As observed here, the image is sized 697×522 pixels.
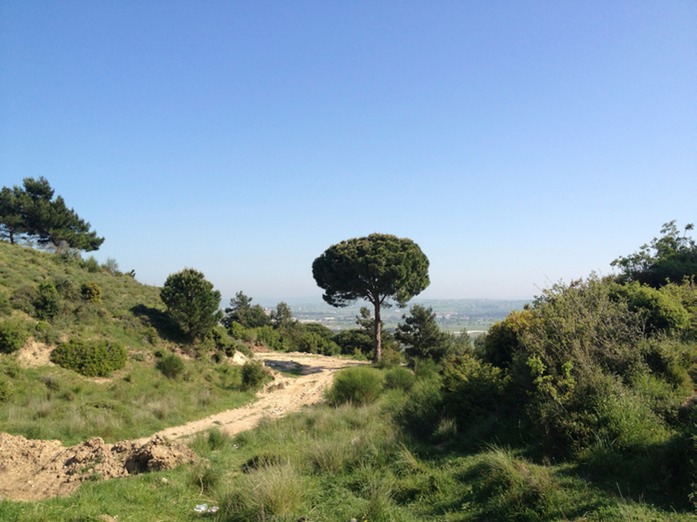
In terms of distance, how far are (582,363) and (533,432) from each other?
1.51 metres

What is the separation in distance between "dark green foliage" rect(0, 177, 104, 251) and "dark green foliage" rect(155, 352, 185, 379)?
22.3 meters

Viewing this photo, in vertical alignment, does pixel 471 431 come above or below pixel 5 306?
below

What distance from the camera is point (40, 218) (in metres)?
35.2

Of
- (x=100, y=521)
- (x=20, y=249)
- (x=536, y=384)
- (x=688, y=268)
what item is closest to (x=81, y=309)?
(x=20, y=249)

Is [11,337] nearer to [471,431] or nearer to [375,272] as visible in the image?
[471,431]

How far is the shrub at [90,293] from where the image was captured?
23.0 metres

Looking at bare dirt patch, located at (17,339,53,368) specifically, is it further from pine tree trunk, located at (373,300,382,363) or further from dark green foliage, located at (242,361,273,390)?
pine tree trunk, located at (373,300,382,363)

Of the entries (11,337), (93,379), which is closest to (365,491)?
(93,379)

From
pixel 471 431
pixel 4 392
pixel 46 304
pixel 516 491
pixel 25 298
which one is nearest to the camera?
pixel 516 491

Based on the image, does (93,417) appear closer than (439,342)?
Yes

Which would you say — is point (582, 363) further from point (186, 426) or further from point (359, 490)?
point (186, 426)

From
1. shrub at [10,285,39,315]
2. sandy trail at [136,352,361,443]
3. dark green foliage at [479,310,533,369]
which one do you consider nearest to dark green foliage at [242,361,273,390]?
sandy trail at [136,352,361,443]

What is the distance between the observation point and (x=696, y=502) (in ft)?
14.8

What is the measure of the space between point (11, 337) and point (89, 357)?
2912 millimetres
